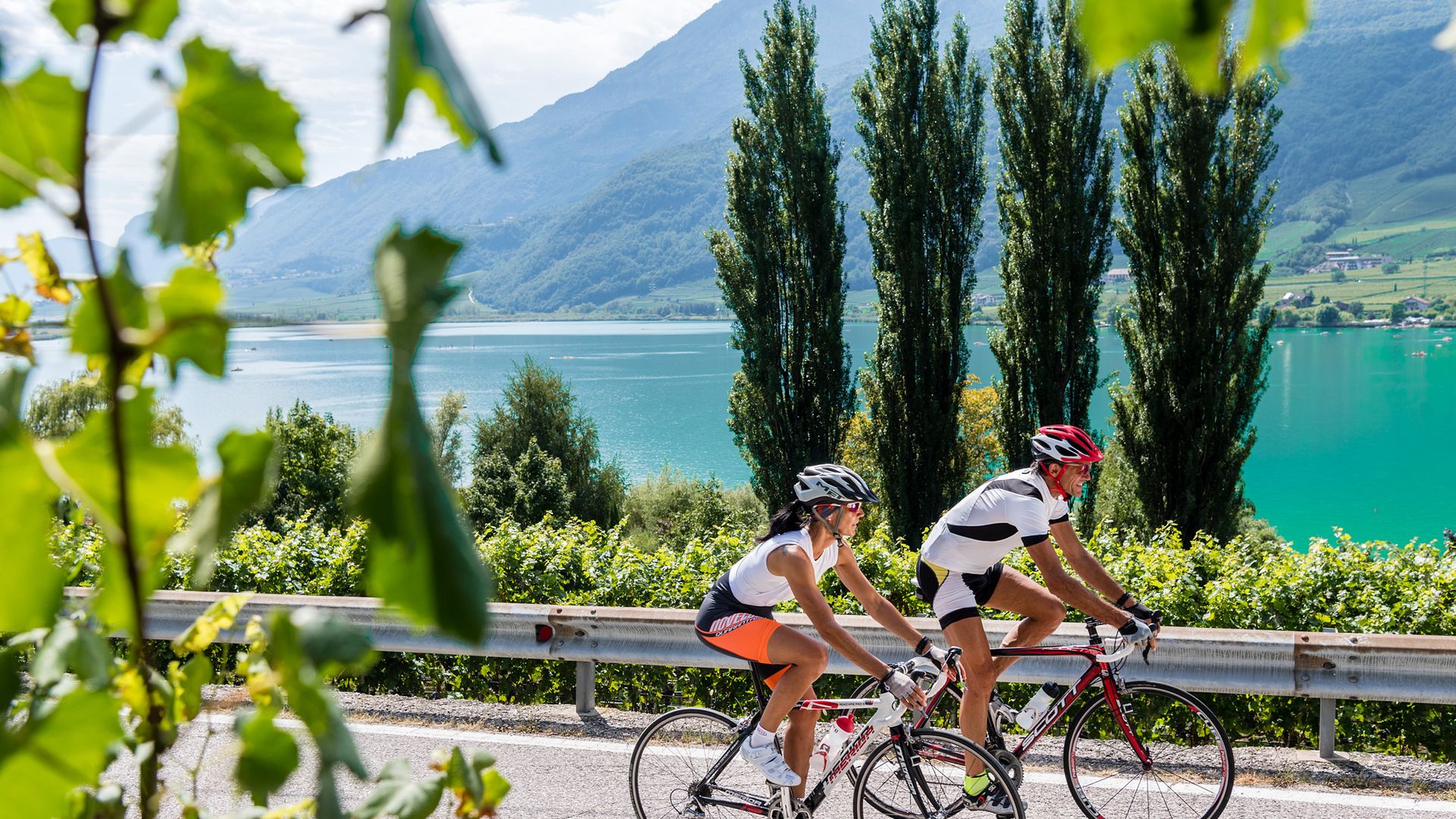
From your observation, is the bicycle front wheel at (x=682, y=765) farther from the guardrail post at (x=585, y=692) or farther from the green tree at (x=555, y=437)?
the green tree at (x=555, y=437)

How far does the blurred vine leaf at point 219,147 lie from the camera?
1.57 ft

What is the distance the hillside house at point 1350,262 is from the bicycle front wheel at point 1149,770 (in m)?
202

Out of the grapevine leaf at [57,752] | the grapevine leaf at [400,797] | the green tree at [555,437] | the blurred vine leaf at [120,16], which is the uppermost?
the blurred vine leaf at [120,16]

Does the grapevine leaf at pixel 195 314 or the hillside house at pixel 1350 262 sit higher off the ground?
the hillside house at pixel 1350 262

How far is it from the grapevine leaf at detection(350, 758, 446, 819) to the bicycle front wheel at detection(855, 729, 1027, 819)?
4105mm

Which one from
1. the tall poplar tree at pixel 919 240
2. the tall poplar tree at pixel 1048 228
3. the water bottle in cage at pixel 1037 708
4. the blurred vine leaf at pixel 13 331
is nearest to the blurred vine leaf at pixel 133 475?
the blurred vine leaf at pixel 13 331

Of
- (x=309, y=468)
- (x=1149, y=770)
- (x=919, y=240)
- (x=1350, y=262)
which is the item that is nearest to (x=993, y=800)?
(x=1149, y=770)

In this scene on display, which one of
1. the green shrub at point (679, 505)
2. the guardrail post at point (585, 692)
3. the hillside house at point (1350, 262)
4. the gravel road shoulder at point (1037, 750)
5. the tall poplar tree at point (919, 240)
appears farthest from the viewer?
the hillside house at point (1350, 262)

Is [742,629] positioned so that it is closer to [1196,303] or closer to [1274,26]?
[1274,26]

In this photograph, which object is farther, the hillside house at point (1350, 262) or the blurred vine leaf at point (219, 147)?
the hillside house at point (1350, 262)

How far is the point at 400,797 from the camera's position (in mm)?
779

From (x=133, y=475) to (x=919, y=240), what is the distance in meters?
23.3

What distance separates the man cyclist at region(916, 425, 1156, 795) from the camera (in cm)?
501

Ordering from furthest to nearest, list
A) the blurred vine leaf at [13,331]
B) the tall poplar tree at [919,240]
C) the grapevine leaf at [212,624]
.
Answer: the tall poplar tree at [919,240], the grapevine leaf at [212,624], the blurred vine leaf at [13,331]
